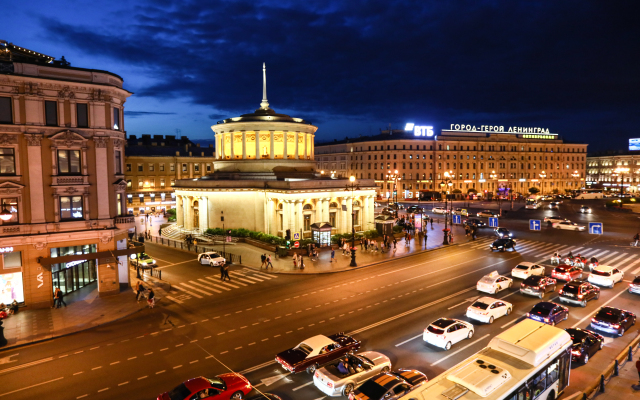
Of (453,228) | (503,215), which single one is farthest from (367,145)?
(453,228)

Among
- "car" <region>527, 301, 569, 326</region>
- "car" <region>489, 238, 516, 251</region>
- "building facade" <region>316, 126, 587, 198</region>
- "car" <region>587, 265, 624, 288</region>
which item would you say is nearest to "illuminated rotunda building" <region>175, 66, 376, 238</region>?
"car" <region>489, 238, 516, 251</region>

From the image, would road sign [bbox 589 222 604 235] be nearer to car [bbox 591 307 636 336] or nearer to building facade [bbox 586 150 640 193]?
car [bbox 591 307 636 336]

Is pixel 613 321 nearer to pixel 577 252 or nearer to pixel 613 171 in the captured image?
pixel 577 252

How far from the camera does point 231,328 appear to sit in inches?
947

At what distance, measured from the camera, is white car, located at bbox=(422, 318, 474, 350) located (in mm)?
20672

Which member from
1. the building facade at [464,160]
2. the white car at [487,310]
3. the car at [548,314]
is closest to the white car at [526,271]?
the car at [548,314]

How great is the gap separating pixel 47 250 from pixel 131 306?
7.23m

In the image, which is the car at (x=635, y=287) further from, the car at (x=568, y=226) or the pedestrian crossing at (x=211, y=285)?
Answer: the car at (x=568, y=226)

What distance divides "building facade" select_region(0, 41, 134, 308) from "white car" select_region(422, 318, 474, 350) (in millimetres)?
23524

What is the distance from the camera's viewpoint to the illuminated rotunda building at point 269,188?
176ft

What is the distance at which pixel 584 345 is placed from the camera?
19.2 meters

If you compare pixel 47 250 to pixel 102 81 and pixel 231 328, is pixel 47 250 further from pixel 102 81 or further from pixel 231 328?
pixel 231 328

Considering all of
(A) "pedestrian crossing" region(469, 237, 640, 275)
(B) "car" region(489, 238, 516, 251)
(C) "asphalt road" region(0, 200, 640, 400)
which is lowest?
(C) "asphalt road" region(0, 200, 640, 400)

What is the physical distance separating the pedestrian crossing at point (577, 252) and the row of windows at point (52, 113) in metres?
42.7
